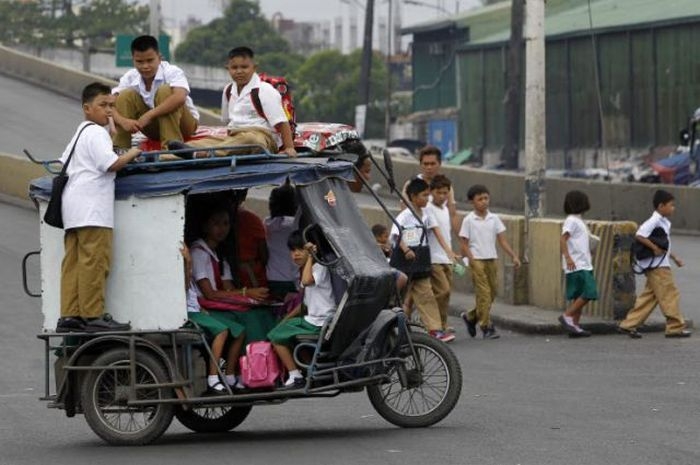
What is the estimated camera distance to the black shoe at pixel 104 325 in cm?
1152

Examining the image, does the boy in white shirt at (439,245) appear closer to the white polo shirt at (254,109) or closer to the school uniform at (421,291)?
the school uniform at (421,291)

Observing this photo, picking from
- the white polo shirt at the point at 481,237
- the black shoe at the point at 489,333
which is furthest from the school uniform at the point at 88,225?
the black shoe at the point at 489,333

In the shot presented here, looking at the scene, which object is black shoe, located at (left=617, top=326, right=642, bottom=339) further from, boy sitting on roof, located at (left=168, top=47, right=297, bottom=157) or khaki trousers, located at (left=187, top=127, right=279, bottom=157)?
khaki trousers, located at (left=187, top=127, right=279, bottom=157)

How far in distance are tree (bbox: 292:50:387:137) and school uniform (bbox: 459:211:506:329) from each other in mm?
89285

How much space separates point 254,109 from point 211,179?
1427mm

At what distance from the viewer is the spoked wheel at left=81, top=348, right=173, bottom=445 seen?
11.5m

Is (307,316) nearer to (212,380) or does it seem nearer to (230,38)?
(212,380)

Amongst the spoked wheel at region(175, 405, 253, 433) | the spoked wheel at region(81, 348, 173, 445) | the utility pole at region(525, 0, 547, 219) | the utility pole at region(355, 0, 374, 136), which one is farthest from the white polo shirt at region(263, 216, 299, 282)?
the utility pole at region(355, 0, 374, 136)

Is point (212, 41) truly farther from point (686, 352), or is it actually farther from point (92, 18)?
point (686, 352)

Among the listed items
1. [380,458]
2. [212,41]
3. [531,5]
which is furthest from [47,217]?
[212,41]

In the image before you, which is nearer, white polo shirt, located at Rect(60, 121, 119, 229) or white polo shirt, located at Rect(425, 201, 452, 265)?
white polo shirt, located at Rect(60, 121, 119, 229)

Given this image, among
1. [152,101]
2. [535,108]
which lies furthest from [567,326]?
[152,101]

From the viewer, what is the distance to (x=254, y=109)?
1285 cm

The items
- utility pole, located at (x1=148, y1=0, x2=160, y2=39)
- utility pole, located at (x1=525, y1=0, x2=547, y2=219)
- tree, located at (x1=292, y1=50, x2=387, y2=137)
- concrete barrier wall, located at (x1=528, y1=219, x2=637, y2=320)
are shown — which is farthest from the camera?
tree, located at (x1=292, y1=50, x2=387, y2=137)
